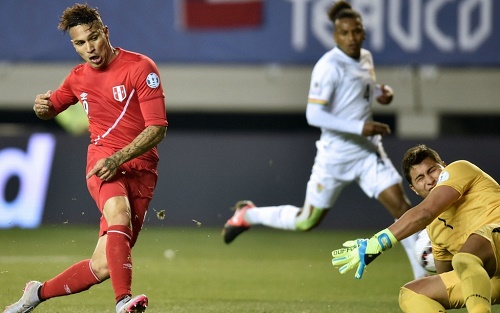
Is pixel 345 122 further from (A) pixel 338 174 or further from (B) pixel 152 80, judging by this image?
(B) pixel 152 80

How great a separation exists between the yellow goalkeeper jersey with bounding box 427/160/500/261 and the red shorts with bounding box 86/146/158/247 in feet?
5.66

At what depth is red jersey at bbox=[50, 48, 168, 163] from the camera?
6055 mm

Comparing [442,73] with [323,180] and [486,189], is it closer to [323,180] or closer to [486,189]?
[323,180]

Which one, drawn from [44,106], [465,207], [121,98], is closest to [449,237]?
[465,207]

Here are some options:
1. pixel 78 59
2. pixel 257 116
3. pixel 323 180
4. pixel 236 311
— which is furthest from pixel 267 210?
pixel 257 116

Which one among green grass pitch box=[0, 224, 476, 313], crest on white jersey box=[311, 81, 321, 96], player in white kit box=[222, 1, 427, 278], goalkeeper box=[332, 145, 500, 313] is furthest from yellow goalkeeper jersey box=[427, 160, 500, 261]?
crest on white jersey box=[311, 81, 321, 96]

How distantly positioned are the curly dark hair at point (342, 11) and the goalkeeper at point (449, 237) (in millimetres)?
3302

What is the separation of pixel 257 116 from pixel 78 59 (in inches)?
157

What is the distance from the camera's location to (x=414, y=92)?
1459 centimetres

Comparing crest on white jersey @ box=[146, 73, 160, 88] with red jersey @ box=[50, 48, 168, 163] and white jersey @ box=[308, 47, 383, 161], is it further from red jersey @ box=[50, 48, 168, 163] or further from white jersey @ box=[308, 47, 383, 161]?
white jersey @ box=[308, 47, 383, 161]

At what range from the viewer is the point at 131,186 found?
6.16 m

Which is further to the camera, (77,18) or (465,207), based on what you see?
(77,18)

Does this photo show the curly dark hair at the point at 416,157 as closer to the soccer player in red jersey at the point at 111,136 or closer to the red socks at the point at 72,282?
the soccer player in red jersey at the point at 111,136

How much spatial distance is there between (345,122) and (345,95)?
0.35m
